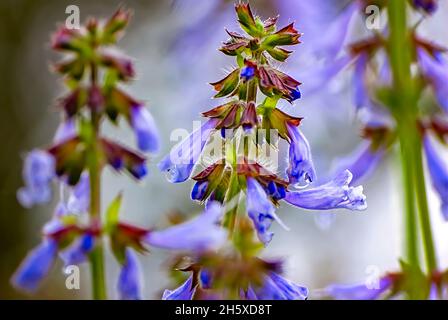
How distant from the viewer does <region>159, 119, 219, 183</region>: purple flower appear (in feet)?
3.38

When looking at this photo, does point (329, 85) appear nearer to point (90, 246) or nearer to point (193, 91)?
point (193, 91)

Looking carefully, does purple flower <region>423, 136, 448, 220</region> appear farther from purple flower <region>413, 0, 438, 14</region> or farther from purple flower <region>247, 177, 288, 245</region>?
purple flower <region>247, 177, 288, 245</region>

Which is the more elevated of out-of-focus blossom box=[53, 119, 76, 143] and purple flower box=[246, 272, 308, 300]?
out-of-focus blossom box=[53, 119, 76, 143]

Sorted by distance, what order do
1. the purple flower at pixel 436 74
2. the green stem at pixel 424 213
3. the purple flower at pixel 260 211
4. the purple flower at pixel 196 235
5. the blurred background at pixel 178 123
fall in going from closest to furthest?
the purple flower at pixel 196 235 < the purple flower at pixel 260 211 < the green stem at pixel 424 213 < the purple flower at pixel 436 74 < the blurred background at pixel 178 123

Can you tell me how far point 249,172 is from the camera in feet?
3.31

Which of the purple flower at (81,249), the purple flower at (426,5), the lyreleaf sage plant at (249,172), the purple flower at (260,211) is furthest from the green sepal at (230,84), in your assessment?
the purple flower at (426,5)

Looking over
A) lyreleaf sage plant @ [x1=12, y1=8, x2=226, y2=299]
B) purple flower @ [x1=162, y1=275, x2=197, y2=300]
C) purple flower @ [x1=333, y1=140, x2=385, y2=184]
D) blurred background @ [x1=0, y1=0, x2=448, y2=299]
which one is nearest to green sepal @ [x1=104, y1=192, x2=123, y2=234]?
lyreleaf sage plant @ [x1=12, y1=8, x2=226, y2=299]

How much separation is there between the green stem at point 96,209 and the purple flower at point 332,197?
0.74ft

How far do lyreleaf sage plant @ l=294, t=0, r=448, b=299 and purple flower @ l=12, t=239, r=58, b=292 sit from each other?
1.37 feet

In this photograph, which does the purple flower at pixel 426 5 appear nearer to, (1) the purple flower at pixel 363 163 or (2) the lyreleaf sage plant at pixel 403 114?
(2) the lyreleaf sage plant at pixel 403 114

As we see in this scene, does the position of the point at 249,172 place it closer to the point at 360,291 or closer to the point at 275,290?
the point at 275,290

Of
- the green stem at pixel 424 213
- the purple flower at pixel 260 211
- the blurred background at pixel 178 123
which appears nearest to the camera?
the purple flower at pixel 260 211

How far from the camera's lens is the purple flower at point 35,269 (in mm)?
875

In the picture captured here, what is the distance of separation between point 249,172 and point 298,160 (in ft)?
0.23
